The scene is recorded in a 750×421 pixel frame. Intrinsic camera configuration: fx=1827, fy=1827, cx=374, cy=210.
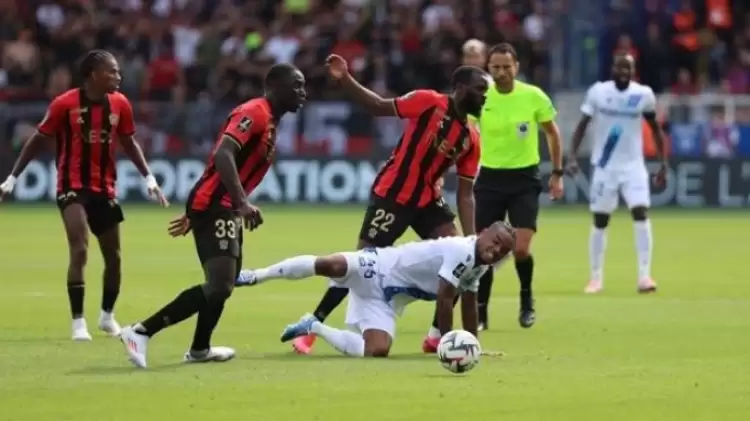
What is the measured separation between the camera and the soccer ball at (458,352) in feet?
38.4

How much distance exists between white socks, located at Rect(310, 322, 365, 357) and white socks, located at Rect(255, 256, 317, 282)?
2.09 ft

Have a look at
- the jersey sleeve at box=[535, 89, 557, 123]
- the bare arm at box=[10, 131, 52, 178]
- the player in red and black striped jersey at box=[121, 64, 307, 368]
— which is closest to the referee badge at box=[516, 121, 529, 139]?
the jersey sleeve at box=[535, 89, 557, 123]

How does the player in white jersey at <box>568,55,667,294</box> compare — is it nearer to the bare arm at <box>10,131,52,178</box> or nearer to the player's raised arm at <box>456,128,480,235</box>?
the player's raised arm at <box>456,128,480,235</box>

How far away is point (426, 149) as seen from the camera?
13.6 m

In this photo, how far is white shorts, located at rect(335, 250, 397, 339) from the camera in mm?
13102

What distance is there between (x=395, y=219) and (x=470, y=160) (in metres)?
0.72

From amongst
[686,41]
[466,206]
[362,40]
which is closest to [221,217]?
[466,206]

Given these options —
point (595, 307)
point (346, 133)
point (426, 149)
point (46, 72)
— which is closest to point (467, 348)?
point (426, 149)

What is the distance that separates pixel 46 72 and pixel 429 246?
77.0 feet

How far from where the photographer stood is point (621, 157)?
19.6m

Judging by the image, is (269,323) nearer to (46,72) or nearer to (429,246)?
(429,246)

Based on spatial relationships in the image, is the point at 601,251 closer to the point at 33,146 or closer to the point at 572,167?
the point at 572,167

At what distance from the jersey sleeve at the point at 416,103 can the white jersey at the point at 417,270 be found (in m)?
0.99

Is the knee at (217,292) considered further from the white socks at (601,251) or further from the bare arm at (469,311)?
the white socks at (601,251)
